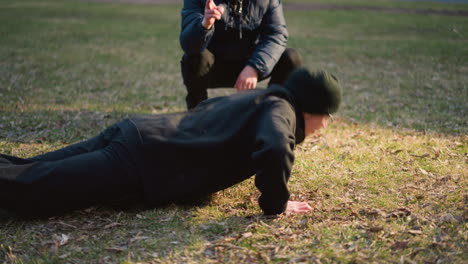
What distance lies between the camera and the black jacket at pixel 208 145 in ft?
9.55

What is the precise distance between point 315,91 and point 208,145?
75cm

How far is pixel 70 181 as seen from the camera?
2855mm

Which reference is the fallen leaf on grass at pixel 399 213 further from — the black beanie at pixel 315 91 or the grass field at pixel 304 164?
the black beanie at pixel 315 91

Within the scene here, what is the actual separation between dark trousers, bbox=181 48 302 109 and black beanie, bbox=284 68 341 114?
4.95ft

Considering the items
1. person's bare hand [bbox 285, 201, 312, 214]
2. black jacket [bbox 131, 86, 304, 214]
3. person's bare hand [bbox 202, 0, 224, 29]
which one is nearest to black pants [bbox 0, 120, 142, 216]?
black jacket [bbox 131, 86, 304, 214]

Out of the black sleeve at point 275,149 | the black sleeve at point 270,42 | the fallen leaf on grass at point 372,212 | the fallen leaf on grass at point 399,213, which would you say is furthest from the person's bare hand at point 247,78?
the fallen leaf on grass at point 399,213

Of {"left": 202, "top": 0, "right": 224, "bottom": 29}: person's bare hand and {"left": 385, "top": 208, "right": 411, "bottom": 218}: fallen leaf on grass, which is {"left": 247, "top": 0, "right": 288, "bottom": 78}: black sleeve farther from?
{"left": 385, "top": 208, "right": 411, "bottom": 218}: fallen leaf on grass

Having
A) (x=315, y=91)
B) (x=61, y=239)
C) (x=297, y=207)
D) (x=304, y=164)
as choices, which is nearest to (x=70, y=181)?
(x=61, y=239)

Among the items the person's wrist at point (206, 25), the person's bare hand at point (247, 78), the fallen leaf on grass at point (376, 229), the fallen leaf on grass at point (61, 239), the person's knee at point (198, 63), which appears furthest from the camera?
the person's knee at point (198, 63)

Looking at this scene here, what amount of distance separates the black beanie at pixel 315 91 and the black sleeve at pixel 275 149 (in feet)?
0.38

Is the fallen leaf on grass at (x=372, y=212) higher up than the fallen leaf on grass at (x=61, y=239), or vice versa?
the fallen leaf on grass at (x=372, y=212)

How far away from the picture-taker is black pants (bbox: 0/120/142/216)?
2.82 meters

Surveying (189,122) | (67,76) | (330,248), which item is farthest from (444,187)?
(67,76)

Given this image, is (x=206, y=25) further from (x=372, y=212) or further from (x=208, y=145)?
(x=372, y=212)
